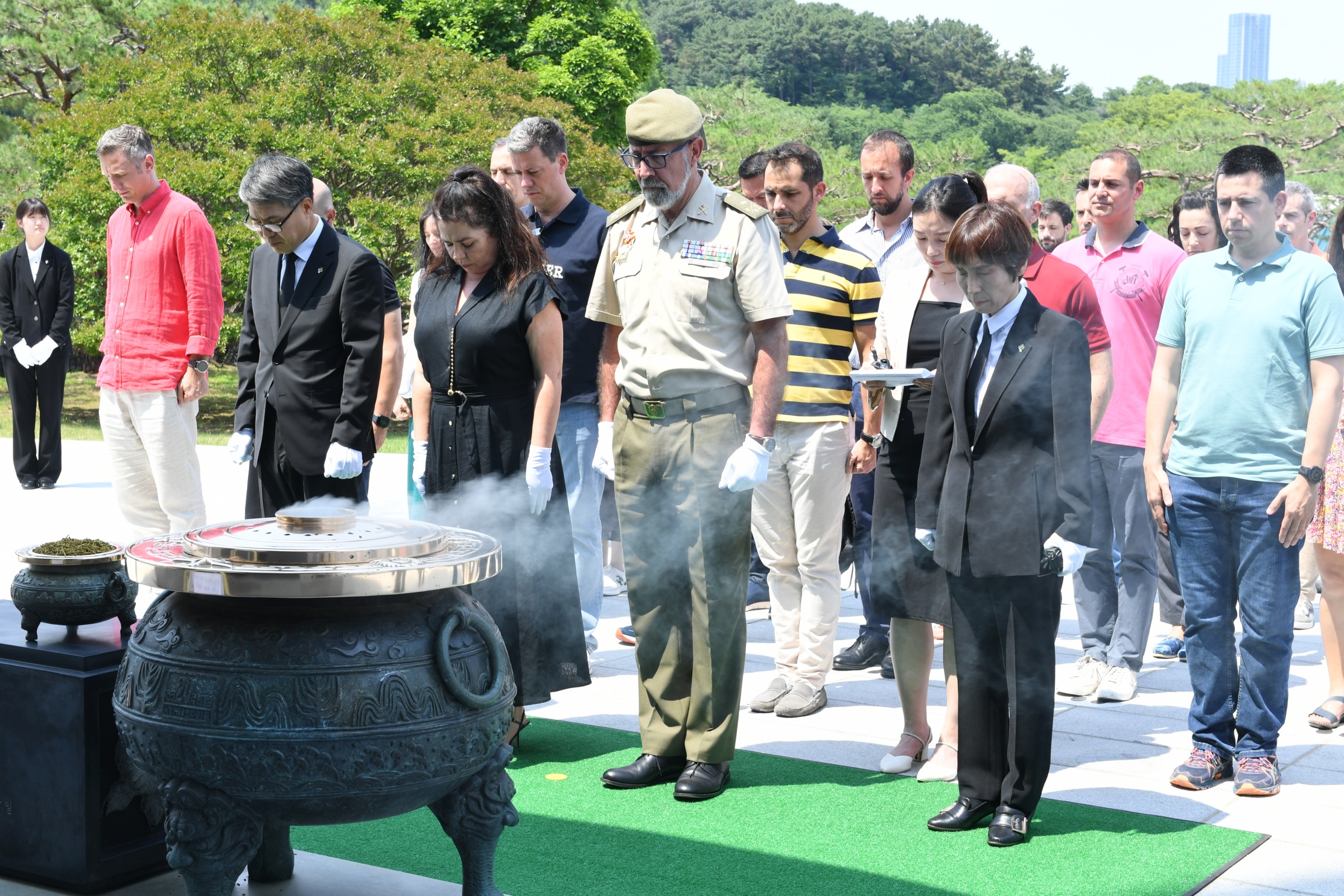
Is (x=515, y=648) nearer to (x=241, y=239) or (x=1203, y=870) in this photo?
(x=1203, y=870)

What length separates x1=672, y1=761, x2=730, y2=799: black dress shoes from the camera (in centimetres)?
415

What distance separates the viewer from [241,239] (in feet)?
49.2

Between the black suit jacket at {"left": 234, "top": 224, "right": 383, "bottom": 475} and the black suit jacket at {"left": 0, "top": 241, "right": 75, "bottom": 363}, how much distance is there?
718cm

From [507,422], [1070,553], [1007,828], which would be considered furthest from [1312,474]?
[507,422]

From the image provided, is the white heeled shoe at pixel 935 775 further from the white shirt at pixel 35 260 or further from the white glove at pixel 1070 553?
the white shirt at pixel 35 260

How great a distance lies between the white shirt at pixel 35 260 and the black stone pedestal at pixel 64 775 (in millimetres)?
8272

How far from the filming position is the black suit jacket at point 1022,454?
3695 mm

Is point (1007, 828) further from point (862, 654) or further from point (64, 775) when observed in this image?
point (64, 775)

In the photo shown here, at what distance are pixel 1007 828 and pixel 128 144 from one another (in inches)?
197

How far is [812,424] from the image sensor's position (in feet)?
16.6

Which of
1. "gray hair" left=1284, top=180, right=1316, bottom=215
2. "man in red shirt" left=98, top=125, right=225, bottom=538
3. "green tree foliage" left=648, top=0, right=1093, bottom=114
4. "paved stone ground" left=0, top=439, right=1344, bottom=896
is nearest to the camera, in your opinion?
"paved stone ground" left=0, top=439, right=1344, bottom=896

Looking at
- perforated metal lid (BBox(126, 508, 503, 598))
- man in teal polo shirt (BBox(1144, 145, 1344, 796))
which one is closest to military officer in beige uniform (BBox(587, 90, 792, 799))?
perforated metal lid (BBox(126, 508, 503, 598))

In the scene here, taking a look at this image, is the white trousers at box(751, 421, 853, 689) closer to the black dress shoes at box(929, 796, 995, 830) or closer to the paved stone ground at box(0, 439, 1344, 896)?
the paved stone ground at box(0, 439, 1344, 896)

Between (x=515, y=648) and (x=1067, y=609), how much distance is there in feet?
12.7
